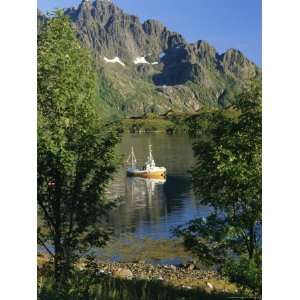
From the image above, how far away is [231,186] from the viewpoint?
6.99 meters

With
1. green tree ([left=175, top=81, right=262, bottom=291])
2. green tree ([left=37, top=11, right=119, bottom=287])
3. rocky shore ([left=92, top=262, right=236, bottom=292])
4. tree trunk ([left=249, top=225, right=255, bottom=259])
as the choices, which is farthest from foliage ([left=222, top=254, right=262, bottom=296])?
rocky shore ([left=92, top=262, right=236, bottom=292])

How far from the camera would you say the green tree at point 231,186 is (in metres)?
6.31

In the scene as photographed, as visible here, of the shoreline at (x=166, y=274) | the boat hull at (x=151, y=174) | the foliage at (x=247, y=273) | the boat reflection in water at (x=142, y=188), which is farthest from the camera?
the boat hull at (x=151, y=174)

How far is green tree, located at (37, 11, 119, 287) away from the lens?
633cm

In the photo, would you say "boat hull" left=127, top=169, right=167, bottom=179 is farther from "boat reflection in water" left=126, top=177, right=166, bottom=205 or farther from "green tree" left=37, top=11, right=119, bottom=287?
"green tree" left=37, top=11, right=119, bottom=287

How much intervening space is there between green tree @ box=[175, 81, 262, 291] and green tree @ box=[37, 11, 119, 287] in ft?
4.46

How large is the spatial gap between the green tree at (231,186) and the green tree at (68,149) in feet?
4.46

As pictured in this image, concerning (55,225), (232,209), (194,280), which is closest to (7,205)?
(55,225)

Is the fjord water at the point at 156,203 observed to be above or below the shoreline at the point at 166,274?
above

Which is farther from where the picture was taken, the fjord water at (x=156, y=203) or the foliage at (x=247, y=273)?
the fjord water at (x=156, y=203)

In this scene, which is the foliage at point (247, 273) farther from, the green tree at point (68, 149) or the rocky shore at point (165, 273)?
the rocky shore at point (165, 273)

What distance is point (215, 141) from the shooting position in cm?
749

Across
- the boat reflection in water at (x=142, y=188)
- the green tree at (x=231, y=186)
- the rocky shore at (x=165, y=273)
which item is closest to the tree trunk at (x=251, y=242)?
the green tree at (x=231, y=186)
